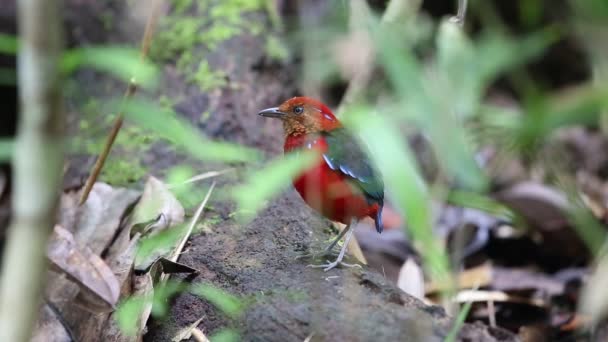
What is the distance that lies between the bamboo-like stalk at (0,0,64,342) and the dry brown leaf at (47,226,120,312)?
106cm

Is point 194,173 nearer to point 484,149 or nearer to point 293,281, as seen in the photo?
point 293,281

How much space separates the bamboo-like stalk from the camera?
4.84 ft

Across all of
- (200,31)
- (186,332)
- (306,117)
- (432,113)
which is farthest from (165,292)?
(200,31)

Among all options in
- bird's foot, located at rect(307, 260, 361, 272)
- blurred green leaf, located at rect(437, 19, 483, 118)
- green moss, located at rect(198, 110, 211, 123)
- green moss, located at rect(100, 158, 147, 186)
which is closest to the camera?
blurred green leaf, located at rect(437, 19, 483, 118)

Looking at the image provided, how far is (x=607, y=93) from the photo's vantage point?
5.81 feet

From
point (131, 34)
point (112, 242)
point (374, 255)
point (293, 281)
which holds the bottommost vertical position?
point (374, 255)

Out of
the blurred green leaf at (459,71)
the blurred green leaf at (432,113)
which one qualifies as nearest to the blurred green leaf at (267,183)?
the blurred green leaf at (432,113)

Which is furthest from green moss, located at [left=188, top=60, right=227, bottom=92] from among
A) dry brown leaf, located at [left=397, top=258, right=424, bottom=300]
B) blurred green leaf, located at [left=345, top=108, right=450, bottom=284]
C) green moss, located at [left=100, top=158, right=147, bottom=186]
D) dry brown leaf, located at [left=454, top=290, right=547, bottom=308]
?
blurred green leaf, located at [left=345, top=108, right=450, bottom=284]

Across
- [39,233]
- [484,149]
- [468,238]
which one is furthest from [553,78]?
[39,233]

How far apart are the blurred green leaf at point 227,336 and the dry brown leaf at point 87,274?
1.38 ft

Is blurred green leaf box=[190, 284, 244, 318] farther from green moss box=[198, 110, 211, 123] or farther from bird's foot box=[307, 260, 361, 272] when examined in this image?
green moss box=[198, 110, 211, 123]

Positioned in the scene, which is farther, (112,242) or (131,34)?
(131,34)

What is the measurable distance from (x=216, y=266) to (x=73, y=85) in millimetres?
2320

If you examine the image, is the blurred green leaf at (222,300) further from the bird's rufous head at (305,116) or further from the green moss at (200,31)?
the green moss at (200,31)
